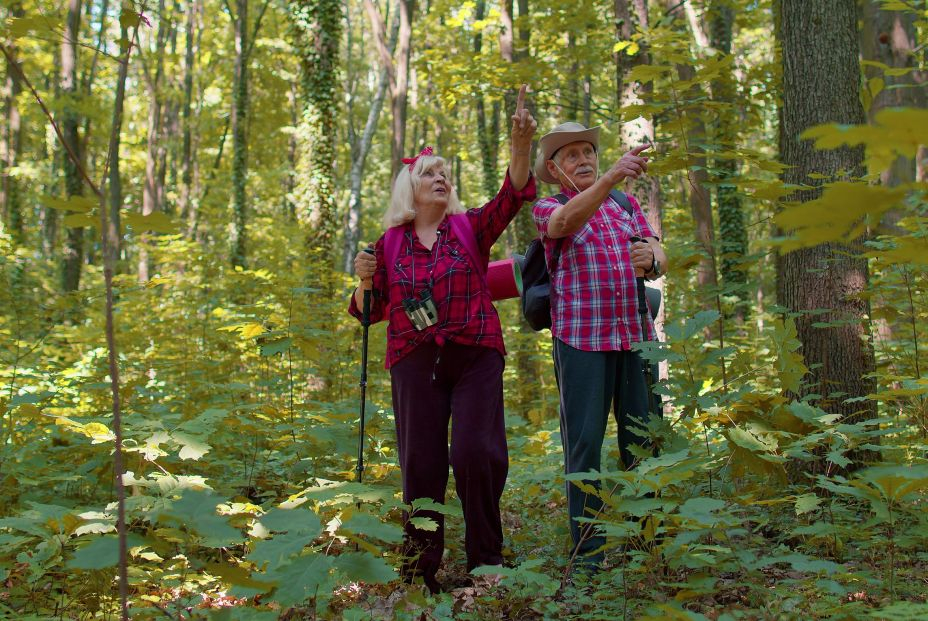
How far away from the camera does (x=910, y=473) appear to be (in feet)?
7.26

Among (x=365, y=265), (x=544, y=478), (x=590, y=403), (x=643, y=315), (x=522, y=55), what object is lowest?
(x=544, y=478)

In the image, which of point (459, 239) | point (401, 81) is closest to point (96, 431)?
point (459, 239)

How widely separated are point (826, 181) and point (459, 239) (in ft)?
6.88

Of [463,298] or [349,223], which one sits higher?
[349,223]

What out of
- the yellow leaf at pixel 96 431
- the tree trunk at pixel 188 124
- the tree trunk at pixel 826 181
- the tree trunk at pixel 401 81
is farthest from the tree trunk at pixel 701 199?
the tree trunk at pixel 188 124

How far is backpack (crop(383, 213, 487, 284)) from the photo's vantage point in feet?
13.4

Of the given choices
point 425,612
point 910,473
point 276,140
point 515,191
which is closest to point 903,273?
point 515,191

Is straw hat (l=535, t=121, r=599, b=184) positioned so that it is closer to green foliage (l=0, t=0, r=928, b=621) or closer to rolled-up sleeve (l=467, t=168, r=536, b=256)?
rolled-up sleeve (l=467, t=168, r=536, b=256)

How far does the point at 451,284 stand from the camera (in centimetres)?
397

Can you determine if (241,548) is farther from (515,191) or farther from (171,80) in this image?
(171,80)

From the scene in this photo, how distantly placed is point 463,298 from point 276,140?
28.6 meters

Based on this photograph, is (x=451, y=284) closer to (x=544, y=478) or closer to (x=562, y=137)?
(x=562, y=137)

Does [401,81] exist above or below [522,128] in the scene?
above

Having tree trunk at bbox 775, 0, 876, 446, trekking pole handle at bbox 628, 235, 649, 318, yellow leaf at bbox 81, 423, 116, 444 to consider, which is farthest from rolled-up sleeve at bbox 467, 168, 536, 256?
yellow leaf at bbox 81, 423, 116, 444
